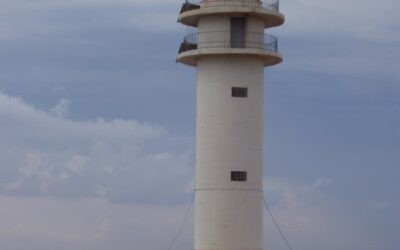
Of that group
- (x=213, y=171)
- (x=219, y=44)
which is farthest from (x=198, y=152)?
(x=219, y=44)

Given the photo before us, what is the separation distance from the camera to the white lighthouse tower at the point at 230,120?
184 feet

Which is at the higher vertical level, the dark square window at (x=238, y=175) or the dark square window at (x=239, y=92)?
the dark square window at (x=239, y=92)

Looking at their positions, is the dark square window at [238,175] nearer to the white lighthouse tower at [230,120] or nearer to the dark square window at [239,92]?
the white lighthouse tower at [230,120]

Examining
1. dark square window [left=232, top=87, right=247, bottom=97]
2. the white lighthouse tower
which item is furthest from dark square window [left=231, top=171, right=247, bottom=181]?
dark square window [left=232, top=87, right=247, bottom=97]

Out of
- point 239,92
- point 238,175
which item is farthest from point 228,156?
point 239,92

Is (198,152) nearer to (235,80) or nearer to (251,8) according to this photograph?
(235,80)

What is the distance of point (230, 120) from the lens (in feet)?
185

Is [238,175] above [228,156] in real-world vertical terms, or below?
below

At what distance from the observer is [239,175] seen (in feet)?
185

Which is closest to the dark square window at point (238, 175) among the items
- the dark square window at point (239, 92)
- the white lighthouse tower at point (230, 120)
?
the white lighthouse tower at point (230, 120)

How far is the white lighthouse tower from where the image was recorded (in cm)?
5616

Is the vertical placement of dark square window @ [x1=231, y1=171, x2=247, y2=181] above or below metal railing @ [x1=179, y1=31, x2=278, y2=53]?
below

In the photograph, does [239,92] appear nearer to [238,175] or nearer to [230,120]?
[230,120]

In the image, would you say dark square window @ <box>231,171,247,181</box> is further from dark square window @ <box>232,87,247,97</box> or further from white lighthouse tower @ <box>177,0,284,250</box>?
dark square window @ <box>232,87,247,97</box>
